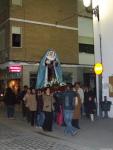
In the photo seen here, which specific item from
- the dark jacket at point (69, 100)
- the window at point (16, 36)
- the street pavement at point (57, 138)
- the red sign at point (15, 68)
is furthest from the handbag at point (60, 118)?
the window at point (16, 36)

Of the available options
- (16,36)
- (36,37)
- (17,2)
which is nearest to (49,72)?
(16,36)

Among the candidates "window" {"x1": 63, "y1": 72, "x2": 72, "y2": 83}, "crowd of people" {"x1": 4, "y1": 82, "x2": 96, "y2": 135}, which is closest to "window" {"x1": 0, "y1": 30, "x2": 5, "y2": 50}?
"window" {"x1": 63, "y1": 72, "x2": 72, "y2": 83}

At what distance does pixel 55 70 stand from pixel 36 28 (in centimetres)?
1172

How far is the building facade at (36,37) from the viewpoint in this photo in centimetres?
3219

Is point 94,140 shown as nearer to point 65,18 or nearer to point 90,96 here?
point 90,96

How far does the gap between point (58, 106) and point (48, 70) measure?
4533 millimetres

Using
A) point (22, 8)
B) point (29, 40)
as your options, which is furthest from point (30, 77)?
point (22, 8)

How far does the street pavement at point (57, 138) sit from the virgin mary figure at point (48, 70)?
330 centimetres

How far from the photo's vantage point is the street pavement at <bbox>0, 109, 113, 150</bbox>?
12461mm

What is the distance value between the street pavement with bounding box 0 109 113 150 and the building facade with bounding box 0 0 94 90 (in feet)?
45.9

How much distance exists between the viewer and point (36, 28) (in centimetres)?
3322

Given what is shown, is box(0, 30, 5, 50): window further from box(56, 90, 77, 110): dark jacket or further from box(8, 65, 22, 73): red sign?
box(56, 90, 77, 110): dark jacket

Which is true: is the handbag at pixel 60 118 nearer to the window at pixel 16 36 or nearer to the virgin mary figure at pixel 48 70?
the virgin mary figure at pixel 48 70

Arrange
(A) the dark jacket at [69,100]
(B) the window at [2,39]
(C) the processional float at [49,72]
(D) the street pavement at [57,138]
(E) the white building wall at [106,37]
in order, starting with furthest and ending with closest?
(B) the window at [2,39] → (C) the processional float at [49,72] → (E) the white building wall at [106,37] → (A) the dark jacket at [69,100] → (D) the street pavement at [57,138]
